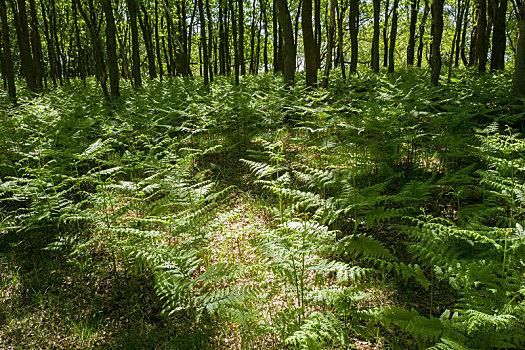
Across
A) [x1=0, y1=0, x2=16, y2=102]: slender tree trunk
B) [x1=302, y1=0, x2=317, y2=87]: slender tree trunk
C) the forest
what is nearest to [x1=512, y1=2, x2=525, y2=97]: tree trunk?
the forest

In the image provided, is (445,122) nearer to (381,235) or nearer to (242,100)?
(381,235)

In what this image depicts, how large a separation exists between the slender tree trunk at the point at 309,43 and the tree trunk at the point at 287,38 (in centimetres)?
45

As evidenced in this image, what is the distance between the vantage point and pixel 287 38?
973 centimetres

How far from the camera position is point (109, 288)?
3.62 meters

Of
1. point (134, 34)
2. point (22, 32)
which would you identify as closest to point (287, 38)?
point (134, 34)

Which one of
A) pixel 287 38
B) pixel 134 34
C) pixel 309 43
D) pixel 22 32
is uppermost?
pixel 134 34

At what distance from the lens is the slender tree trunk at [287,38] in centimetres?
946

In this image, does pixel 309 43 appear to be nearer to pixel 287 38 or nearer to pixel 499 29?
pixel 287 38

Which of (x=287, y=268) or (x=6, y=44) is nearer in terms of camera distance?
(x=287, y=268)

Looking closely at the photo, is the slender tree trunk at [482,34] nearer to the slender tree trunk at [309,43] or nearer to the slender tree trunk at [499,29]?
the slender tree trunk at [499,29]

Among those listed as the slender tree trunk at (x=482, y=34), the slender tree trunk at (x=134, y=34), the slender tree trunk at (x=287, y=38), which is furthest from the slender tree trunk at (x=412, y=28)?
the slender tree trunk at (x=134, y=34)

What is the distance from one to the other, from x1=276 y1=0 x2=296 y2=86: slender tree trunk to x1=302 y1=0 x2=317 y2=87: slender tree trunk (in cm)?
45

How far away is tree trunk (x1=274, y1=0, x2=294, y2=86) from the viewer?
9.46 meters

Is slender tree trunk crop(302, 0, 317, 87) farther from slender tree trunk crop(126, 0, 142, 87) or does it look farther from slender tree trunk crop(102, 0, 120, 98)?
slender tree trunk crop(126, 0, 142, 87)
